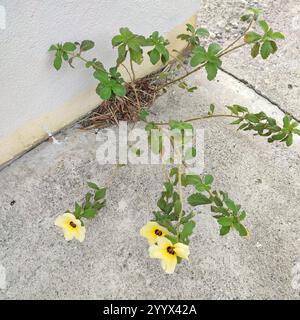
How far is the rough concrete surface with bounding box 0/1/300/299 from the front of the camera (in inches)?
59.0

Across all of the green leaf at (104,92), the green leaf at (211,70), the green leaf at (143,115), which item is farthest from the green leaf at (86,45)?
the green leaf at (211,70)

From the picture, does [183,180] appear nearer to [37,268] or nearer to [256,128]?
[256,128]

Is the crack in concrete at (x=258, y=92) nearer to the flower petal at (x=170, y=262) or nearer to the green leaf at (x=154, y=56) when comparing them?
the green leaf at (x=154, y=56)

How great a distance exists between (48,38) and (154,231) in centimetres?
81

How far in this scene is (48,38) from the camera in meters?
1.54

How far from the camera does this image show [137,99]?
1917 mm

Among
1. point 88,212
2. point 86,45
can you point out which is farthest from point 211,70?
point 88,212

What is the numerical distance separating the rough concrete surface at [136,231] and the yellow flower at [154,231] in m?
0.26

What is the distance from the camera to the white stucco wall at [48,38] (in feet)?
4.74

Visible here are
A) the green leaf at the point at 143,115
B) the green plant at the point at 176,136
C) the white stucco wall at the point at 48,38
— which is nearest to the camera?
the green plant at the point at 176,136

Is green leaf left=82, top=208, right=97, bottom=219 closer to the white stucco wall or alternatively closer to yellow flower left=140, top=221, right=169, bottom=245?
yellow flower left=140, top=221, right=169, bottom=245

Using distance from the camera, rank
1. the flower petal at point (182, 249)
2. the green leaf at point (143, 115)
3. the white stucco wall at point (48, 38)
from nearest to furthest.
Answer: the flower petal at point (182, 249) → the white stucco wall at point (48, 38) → the green leaf at point (143, 115)

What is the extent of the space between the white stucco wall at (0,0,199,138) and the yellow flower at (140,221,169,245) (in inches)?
28.8

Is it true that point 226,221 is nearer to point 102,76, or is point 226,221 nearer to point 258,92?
point 102,76
